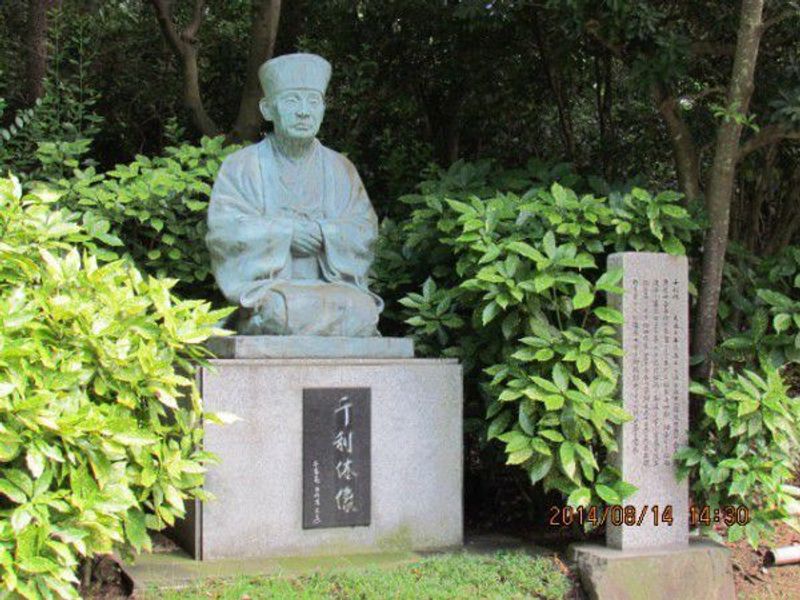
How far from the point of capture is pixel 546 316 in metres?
4.79

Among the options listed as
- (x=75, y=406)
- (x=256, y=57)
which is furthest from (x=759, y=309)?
(x=256, y=57)

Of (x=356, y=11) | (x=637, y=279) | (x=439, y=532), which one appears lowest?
(x=439, y=532)

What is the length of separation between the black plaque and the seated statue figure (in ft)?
1.29

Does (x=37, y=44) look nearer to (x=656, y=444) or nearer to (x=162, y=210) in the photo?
(x=162, y=210)

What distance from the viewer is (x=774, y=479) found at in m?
4.53

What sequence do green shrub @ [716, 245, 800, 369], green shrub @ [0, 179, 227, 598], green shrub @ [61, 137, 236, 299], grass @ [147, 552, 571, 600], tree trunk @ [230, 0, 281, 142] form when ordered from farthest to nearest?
tree trunk @ [230, 0, 281, 142], green shrub @ [61, 137, 236, 299], green shrub @ [716, 245, 800, 369], grass @ [147, 552, 571, 600], green shrub @ [0, 179, 227, 598]

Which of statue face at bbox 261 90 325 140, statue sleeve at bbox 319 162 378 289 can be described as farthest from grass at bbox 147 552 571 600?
statue face at bbox 261 90 325 140

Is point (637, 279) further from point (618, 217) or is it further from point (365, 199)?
point (365, 199)

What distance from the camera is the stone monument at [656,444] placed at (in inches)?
178

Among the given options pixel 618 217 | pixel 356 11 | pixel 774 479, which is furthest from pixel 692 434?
pixel 356 11

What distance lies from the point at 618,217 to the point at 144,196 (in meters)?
2.77

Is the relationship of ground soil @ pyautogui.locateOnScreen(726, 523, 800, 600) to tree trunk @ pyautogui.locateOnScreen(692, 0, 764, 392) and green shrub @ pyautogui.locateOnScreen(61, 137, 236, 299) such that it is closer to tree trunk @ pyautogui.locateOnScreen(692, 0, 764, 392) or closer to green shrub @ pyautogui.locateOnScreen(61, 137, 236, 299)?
tree trunk @ pyautogui.locateOnScreen(692, 0, 764, 392)

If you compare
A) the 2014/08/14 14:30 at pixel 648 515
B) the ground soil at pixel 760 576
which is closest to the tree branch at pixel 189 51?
the 2014/08/14 14:30 at pixel 648 515

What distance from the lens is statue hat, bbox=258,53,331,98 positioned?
4.94 m
